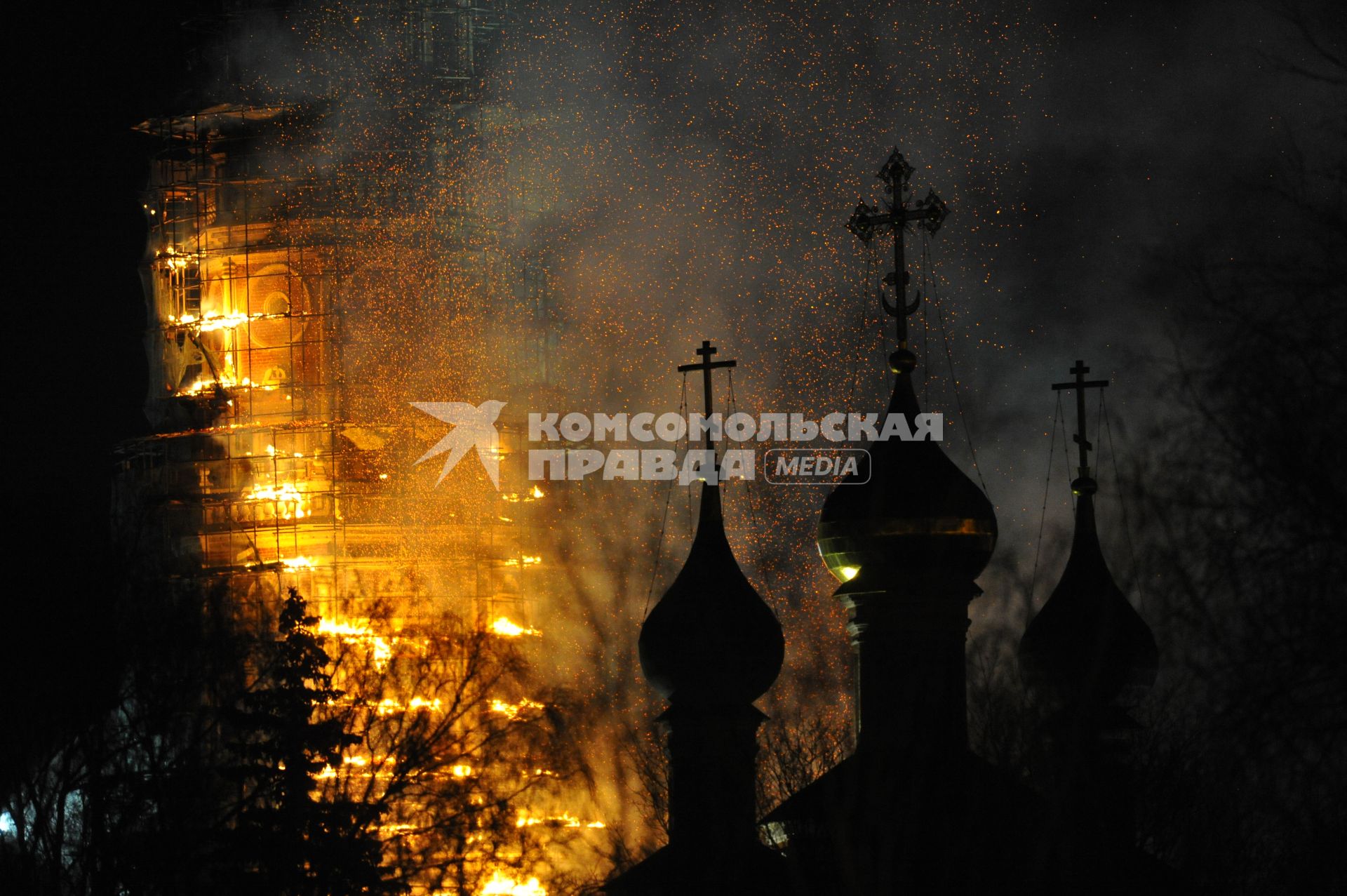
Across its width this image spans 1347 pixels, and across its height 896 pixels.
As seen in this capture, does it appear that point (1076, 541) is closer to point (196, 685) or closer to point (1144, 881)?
point (1144, 881)

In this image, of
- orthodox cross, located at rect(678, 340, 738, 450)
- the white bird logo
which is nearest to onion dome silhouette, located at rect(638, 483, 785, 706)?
orthodox cross, located at rect(678, 340, 738, 450)

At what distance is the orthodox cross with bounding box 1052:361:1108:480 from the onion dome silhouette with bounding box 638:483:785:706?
469 cm

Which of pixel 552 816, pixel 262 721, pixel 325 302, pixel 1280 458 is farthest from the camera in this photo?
pixel 325 302

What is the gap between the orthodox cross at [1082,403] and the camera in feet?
90.8

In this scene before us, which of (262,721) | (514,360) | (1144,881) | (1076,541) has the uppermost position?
(514,360)

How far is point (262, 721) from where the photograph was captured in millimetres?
24594

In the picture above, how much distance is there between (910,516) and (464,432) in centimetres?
1944

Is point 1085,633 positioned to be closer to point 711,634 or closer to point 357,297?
point 711,634

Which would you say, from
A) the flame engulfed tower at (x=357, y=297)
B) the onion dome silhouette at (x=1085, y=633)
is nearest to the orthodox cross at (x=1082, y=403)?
the onion dome silhouette at (x=1085, y=633)

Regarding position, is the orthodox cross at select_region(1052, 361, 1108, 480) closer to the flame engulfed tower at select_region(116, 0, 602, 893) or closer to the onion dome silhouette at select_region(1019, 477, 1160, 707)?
the onion dome silhouette at select_region(1019, 477, 1160, 707)

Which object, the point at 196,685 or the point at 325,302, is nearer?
the point at 196,685

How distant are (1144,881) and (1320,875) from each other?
38.8 feet

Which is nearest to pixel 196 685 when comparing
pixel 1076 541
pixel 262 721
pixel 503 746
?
pixel 262 721

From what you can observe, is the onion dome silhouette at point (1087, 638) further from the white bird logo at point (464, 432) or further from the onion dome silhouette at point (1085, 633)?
the white bird logo at point (464, 432)
